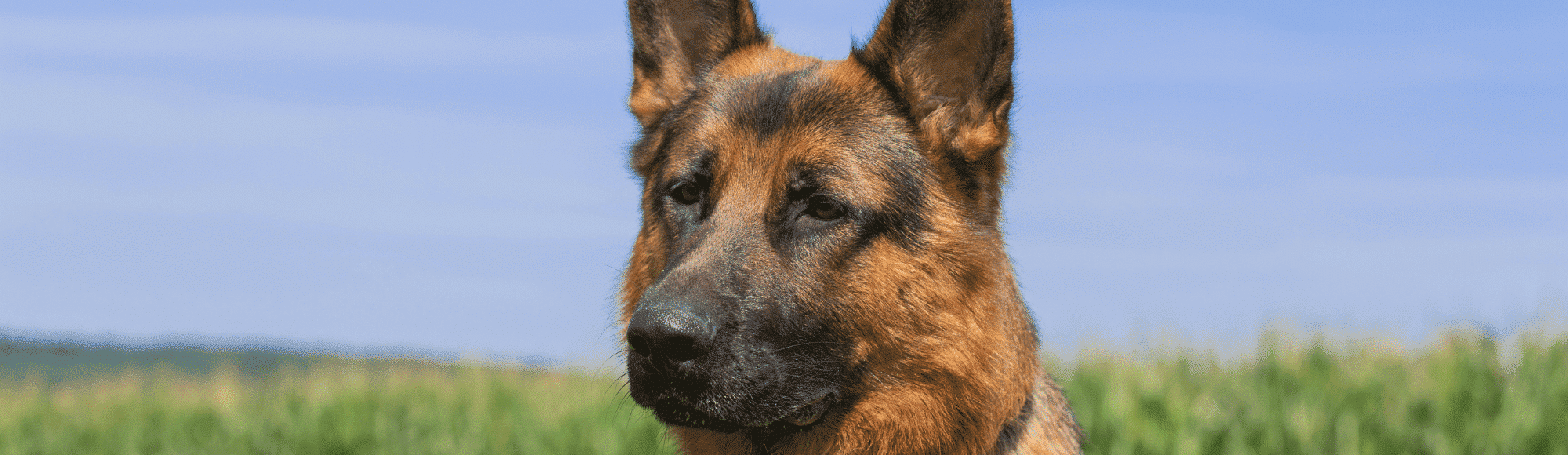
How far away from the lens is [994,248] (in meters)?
4.21

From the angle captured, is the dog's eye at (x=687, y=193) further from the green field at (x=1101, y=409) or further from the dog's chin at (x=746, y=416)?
the green field at (x=1101, y=409)

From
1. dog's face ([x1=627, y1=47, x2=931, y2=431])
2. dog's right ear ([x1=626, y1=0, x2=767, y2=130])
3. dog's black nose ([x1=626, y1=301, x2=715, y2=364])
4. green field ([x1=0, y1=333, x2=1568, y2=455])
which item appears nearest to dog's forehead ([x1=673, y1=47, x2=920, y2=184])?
dog's face ([x1=627, y1=47, x2=931, y2=431])

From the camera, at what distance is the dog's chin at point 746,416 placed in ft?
11.7

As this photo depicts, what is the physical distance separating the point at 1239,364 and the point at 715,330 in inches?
318

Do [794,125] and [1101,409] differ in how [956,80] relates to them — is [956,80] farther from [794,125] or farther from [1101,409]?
[1101,409]

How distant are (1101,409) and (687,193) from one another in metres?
5.00

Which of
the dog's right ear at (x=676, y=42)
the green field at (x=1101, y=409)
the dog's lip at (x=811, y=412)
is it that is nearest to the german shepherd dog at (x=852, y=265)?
the dog's lip at (x=811, y=412)

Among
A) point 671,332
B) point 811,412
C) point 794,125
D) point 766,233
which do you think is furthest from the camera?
point 794,125

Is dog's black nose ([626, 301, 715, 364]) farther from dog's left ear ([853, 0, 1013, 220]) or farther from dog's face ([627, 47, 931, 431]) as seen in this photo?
dog's left ear ([853, 0, 1013, 220])

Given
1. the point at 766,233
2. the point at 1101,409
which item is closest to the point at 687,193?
the point at 766,233

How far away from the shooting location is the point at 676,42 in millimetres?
5027

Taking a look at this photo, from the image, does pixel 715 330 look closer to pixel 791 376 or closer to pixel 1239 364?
pixel 791 376

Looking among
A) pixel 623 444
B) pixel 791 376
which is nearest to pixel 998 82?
pixel 791 376

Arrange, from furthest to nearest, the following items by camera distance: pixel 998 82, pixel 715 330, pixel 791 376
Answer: pixel 998 82 < pixel 791 376 < pixel 715 330
